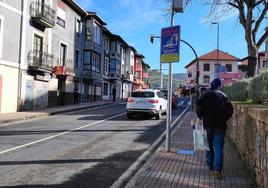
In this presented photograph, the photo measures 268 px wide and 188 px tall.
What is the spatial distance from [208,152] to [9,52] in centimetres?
2129

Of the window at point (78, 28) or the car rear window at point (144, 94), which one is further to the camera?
the window at point (78, 28)

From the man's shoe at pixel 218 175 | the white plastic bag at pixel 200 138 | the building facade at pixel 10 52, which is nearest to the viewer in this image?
the man's shoe at pixel 218 175

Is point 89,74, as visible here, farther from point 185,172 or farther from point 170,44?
point 185,172

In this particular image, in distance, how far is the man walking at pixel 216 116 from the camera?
827 centimetres

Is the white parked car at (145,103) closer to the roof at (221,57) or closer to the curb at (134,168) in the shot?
the curb at (134,168)

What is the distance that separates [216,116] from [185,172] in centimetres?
138

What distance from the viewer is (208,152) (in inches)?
349

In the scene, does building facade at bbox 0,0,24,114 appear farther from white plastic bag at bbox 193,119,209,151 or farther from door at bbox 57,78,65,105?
white plastic bag at bbox 193,119,209,151

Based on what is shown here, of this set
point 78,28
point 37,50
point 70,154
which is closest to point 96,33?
point 78,28

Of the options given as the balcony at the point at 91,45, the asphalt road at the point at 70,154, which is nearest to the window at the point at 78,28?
the balcony at the point at 91,45

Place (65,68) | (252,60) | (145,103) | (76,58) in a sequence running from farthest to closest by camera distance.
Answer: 1. (76,58)
2. (65,68)
3. (145,103)
4. (252,60)

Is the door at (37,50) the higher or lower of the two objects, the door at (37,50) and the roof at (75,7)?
the lower

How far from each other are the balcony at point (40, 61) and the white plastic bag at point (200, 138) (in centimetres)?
2301

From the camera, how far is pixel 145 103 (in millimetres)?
23969
